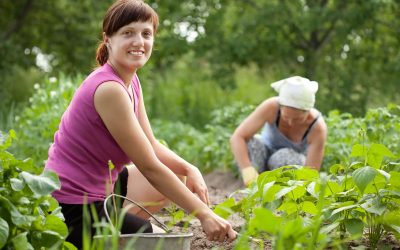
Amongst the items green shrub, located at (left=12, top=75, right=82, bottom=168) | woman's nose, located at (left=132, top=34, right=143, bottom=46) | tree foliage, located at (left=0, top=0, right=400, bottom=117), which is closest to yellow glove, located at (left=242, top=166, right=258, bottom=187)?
green shrub, located at (left=12, top=75, right=82, bottom=168)

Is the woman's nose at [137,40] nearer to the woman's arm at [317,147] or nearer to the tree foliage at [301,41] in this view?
the woman's arm at [317,147]

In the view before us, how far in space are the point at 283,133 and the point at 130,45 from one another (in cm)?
255

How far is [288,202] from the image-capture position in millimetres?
2969

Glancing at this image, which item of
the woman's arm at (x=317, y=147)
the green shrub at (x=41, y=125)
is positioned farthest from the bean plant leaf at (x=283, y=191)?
the green shrub at (x=41, y=125)

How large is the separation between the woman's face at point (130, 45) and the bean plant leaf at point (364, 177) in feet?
3.27

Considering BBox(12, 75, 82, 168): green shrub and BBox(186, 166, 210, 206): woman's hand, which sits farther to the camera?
BBox(12, 75, 82, 168): green shrub

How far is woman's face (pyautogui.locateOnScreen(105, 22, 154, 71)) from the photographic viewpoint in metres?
3.04

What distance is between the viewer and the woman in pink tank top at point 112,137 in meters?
2.84

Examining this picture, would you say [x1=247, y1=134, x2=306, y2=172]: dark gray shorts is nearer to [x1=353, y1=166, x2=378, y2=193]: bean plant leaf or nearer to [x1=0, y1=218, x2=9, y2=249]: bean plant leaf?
[x1=353, y1=166, x2=378, y2=193]: bean plant leaf

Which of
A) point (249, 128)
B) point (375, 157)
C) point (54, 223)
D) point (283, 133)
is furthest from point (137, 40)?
point (283, 133)

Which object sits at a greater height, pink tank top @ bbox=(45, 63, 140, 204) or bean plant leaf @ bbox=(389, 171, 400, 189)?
pink tank top @ bbox=(45, 63, 140, 204)

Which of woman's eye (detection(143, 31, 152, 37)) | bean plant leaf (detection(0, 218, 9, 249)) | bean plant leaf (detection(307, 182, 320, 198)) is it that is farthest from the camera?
woman's eye (detection(143, 31, 152, 37))

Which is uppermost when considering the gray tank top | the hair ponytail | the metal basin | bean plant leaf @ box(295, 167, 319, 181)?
the hair ponytail

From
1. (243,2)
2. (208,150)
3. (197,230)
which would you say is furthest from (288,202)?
(243,2)
